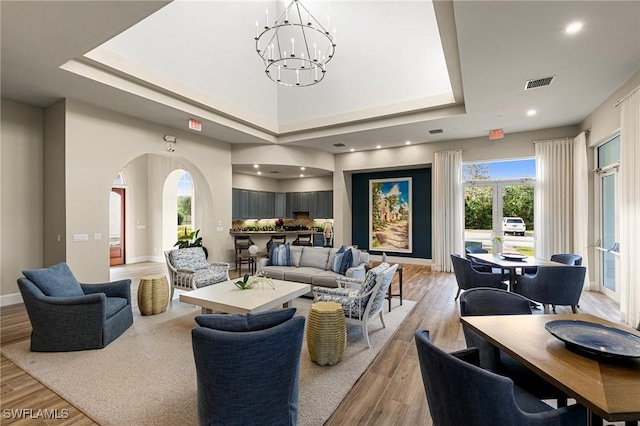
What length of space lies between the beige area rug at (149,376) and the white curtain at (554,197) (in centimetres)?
486

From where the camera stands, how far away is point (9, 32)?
3.09 metres

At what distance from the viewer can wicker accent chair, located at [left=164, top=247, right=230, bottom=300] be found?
4.74 metres

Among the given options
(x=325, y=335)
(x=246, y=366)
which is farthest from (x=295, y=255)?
(x=246, y=366)

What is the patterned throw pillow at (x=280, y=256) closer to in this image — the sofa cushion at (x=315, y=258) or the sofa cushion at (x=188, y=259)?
the sofa cushion at (x=315, y=258)

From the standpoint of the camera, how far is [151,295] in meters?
4.30

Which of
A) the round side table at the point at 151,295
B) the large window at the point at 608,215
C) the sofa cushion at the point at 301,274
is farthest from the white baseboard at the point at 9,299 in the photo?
the large window at the point at 608,215

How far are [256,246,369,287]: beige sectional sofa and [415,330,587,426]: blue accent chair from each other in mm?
3466

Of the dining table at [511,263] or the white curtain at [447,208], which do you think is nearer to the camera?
the dining table at [511,263]

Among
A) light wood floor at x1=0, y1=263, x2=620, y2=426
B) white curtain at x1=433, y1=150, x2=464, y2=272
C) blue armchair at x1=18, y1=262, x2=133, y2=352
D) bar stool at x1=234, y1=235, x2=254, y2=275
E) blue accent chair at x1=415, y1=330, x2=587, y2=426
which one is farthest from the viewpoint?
bar stool at x1=234, y1=235, x2=254, y2=275

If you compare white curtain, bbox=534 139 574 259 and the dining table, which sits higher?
white curtain, bbox=534 139 574 259

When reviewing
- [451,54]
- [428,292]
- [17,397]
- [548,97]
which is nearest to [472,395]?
[17,397]

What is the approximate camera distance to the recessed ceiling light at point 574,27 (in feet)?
9.56

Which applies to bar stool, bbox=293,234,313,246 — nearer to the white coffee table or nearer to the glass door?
the white coffee table

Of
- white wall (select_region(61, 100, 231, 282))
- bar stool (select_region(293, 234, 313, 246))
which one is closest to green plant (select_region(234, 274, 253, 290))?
white wall (select_region(61, 100, 231, 282))
